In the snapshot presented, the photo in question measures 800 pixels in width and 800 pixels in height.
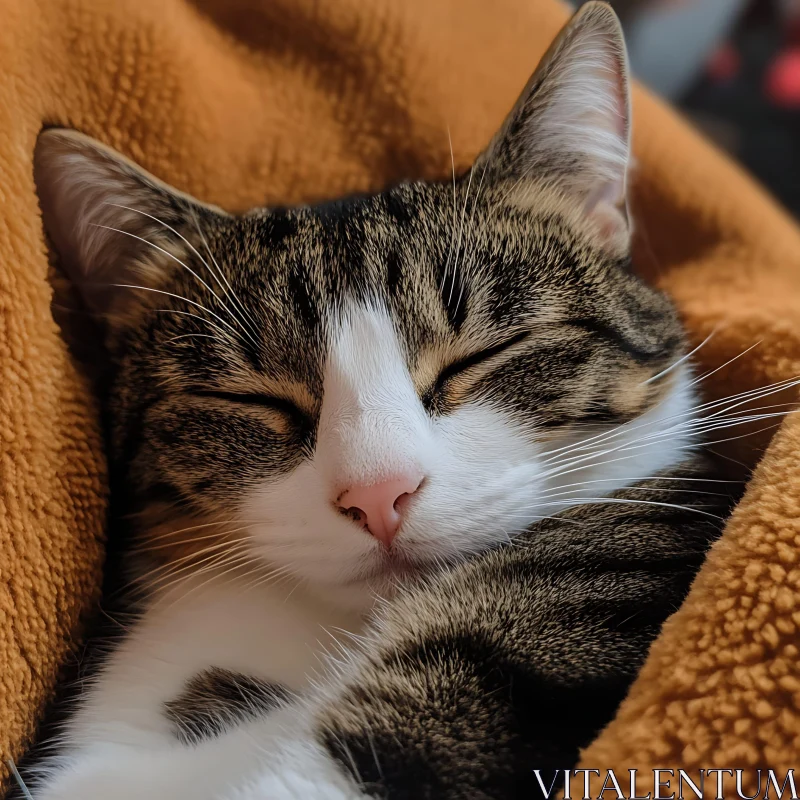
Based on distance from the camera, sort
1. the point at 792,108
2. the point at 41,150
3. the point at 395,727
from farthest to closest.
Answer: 1. the point at 792,108
2. the point at 41,150
3. the point at 395,727

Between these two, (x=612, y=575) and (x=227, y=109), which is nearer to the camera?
(x=612, y=575)

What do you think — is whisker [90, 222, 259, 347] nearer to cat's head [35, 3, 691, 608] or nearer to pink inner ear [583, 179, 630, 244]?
cat's head [35, 3, 691, 608]

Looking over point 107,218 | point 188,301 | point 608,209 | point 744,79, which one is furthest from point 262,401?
point 744,79

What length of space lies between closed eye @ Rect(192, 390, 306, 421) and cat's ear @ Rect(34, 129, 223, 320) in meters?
0.14

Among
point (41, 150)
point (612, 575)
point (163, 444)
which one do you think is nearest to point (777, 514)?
point (612, 575)

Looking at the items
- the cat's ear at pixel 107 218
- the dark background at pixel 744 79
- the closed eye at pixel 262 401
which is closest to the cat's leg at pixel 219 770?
the closed eye at pixel 262 401

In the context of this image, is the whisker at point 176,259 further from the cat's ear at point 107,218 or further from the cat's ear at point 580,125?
the cat's ear at point 580,125

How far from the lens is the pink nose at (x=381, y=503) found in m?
0.64

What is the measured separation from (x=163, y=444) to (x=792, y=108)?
5.77 ft

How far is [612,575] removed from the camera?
2.20ft

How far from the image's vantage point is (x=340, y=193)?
1.16 m

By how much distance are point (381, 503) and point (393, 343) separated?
0.16 metres

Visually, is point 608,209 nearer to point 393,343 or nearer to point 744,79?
point 393,343

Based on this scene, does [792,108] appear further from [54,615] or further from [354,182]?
[54,615]
